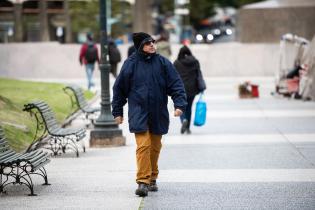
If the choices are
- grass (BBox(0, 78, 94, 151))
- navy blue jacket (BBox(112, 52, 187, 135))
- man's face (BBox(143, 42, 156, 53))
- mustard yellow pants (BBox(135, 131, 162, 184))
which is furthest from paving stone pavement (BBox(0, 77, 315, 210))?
man's face (BBox(143, 42, 156, 53))

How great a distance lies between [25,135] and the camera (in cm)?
1589

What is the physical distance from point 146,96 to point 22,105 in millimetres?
9610

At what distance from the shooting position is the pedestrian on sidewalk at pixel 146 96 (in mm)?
10375

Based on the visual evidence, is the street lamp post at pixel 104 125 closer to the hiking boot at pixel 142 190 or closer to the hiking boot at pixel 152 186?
the hiking boot at pixel 152 186

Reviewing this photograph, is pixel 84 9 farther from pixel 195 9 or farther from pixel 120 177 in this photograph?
pixel 120 177

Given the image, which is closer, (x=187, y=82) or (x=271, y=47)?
(x=187, y=82)

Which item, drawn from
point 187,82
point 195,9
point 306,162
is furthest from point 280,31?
point 195,9

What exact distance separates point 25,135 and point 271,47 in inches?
803

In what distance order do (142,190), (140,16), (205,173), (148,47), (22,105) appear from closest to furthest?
(142,190), (148,47), (205,173), (22,105), (140,16)

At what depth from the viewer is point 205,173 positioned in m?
12.3

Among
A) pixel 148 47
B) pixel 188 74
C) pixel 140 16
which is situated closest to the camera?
pixel 148 47

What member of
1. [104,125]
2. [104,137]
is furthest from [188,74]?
[104,137]

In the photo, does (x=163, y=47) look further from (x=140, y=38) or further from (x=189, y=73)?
(x=140, y=38)

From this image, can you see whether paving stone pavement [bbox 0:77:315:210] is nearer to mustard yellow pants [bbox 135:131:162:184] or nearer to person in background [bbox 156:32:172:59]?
mustard yellow pants [bbox 135:131:162:184]
